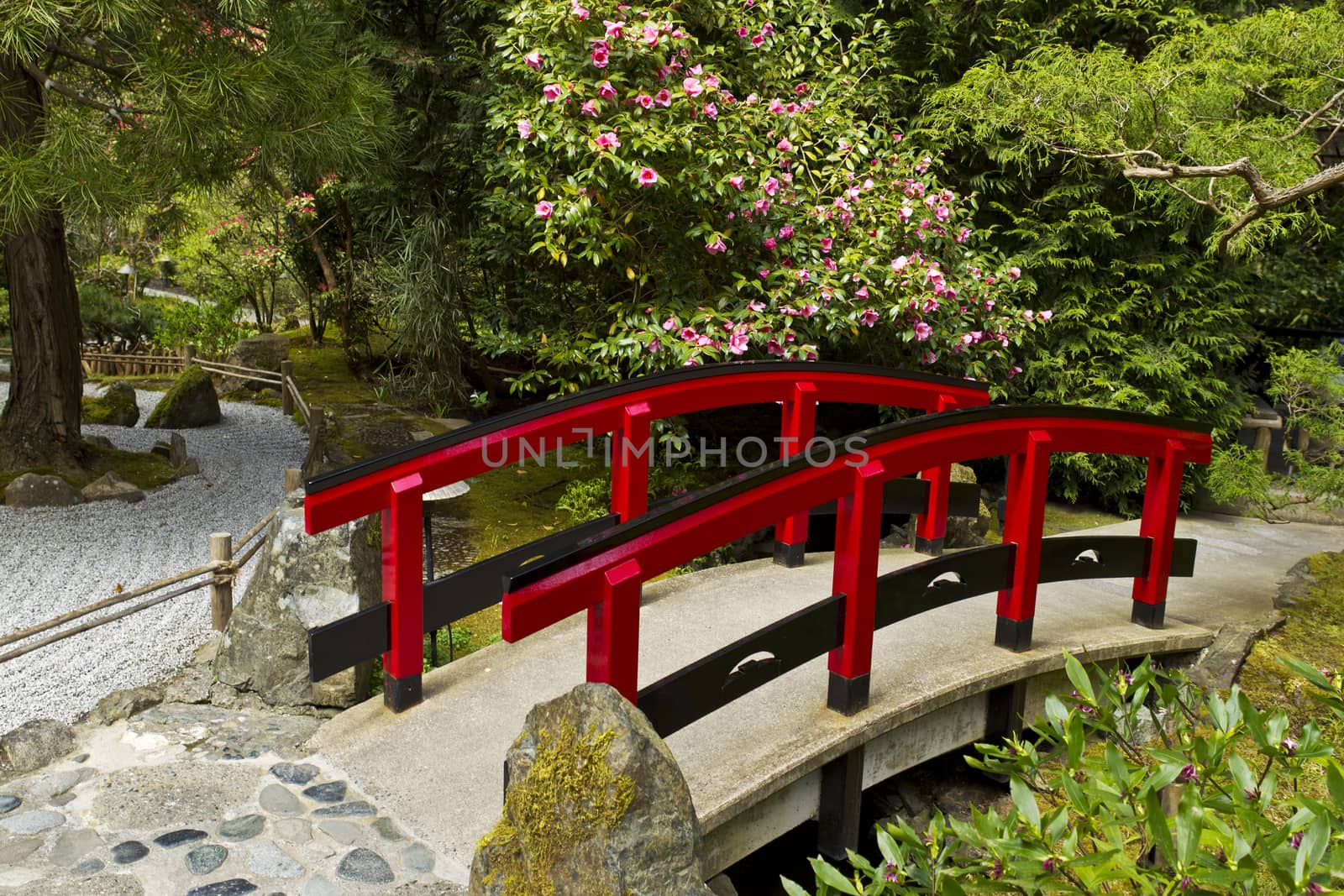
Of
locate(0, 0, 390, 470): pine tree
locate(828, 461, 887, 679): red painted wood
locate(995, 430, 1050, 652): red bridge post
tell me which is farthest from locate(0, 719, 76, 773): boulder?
locate(995, 430, 1050, 652): red bridge post

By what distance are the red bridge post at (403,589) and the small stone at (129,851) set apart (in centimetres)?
88

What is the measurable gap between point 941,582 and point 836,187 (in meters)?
3.18

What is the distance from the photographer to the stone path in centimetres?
259

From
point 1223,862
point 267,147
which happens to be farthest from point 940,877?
point 267,147

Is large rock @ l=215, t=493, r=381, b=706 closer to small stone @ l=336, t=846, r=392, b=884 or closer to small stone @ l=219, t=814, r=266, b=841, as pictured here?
small stone @ l=219, t=814, r=266, b=841

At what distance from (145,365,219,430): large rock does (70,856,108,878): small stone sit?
836 cm

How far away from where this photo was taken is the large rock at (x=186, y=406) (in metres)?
10.2

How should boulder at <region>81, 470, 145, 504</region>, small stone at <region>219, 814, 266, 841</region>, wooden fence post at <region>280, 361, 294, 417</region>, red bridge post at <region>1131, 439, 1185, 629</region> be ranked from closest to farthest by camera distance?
small stone at <region>219, 814, 266, 841</region> < red bridge post at <region>1131, 439, 1185, 629</region> < boulder at <region>81, 470, 145, 504</region> < wooden fence post at <region>280, 361, 294, 417</region>

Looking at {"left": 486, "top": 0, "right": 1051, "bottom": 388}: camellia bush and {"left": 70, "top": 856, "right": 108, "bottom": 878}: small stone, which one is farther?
{"left": 486, "top": 0, "right": 1051, "bottom": 388}: camellia bush

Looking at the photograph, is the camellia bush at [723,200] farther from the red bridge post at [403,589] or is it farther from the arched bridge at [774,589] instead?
the red bridge post at [403,589]

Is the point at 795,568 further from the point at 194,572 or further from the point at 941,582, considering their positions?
the point at 194,572

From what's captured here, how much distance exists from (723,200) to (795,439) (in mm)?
1713

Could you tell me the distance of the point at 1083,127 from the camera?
5.93 m

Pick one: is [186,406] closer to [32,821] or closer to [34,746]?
[34,746]
